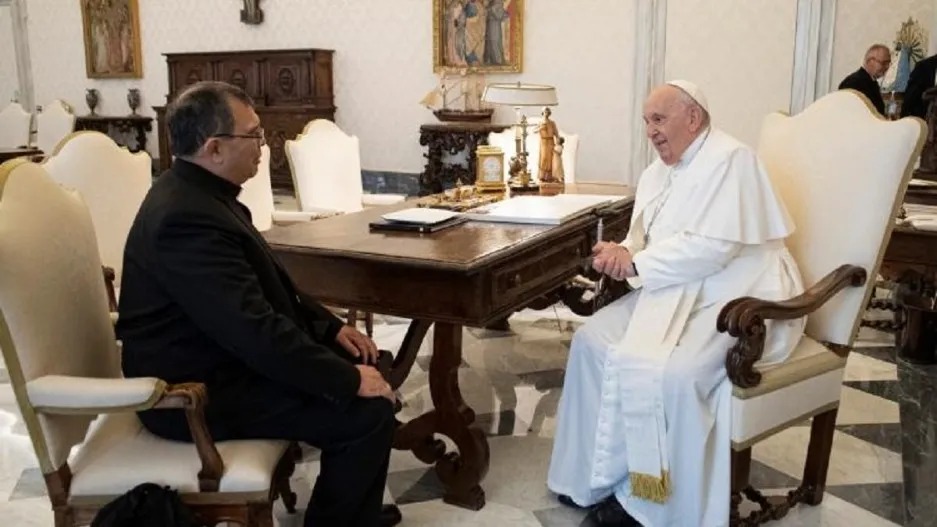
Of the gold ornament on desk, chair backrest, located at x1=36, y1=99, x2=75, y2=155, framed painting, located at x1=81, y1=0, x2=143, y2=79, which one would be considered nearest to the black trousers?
the gold ornament on desk

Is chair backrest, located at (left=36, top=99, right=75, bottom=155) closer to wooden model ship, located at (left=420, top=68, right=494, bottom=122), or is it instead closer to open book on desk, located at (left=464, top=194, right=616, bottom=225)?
wooden model ship, located at (left=420, top=68, right=494, bottom=122)

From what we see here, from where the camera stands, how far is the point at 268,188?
13.9ft

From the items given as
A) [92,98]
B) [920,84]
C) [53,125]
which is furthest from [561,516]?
[92,98]

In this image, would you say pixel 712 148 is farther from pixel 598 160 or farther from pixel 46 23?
pixel 46 23

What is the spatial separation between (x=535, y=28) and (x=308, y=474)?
20.3ft

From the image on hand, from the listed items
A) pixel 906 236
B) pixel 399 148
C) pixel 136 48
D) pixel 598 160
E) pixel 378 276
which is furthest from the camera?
pixel 136 48

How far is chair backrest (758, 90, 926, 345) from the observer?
2.66 m

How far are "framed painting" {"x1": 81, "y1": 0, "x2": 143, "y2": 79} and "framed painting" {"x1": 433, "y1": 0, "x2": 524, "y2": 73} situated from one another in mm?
4507

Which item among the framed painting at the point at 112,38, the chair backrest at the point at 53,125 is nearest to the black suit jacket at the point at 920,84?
the chair backrest at the point at 53,125

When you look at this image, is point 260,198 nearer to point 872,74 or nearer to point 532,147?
point 532,147

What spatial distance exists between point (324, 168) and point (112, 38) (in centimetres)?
799

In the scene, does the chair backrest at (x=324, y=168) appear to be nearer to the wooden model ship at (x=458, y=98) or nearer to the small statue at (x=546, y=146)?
the small statue at (x=546, y=146)

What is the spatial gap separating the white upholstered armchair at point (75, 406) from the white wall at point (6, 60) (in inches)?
451

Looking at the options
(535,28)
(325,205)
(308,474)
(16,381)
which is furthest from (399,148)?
(16,381)
